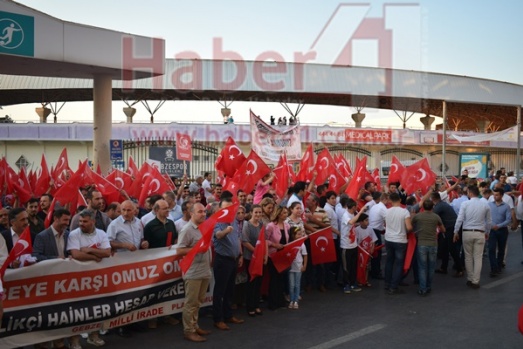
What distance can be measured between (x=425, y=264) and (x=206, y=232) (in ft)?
14.2

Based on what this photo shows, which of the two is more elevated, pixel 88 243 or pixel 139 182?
pixel 139 182

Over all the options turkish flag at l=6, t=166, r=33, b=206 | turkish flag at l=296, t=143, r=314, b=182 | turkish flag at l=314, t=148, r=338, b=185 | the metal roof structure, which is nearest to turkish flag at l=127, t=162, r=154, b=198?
turkish flag at l=6, t=166, r=33, b=206

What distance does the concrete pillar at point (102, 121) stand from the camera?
60.2 ft

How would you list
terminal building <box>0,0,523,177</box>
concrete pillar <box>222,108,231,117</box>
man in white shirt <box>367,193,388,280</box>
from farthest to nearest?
concrete pillar <box>222,108,231,117</box>
terminal building <box>0,0,523,177</box>
man in white shirt <box>367,193,388,280</box>

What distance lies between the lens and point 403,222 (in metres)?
9.30

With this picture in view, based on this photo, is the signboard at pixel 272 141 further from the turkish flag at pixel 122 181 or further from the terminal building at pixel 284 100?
the terminal building at pixel 284 100

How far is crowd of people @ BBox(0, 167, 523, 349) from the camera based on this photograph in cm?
654

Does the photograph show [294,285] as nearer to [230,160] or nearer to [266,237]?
[266,237]

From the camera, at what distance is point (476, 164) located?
23531mm

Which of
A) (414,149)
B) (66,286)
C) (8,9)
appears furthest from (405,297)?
(414,149)

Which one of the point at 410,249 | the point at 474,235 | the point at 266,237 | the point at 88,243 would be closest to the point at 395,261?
the point at 410,249

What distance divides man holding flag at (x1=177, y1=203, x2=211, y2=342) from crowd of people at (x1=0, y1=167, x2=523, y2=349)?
0.5 inches

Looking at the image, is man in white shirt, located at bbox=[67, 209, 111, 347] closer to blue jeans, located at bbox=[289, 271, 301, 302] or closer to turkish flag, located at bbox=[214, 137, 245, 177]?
blue jeans, located at bbox=[289, 271, 301, 302]

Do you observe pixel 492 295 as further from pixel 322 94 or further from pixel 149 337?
pixel 322 94
